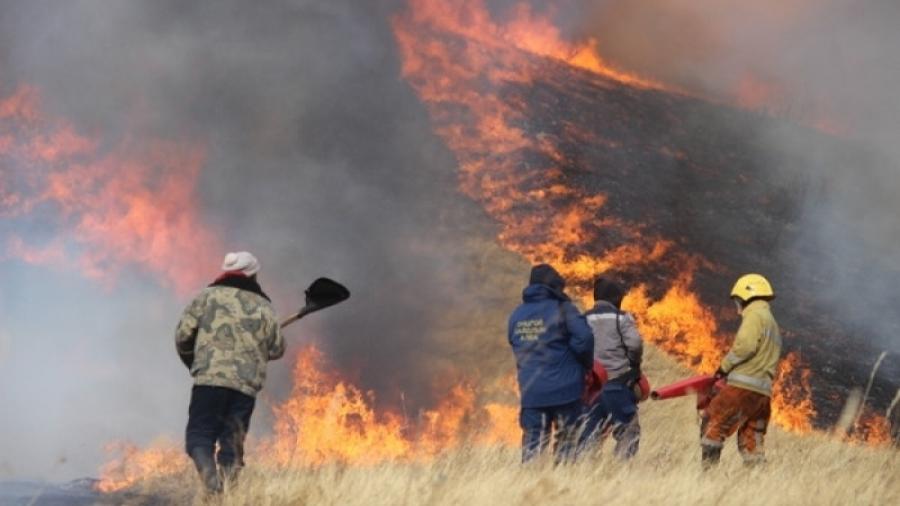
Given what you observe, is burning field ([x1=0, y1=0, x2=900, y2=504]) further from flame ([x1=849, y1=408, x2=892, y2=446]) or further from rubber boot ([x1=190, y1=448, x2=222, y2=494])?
rubber boot ([x1=190, y1=448, x2=222, y2=494])

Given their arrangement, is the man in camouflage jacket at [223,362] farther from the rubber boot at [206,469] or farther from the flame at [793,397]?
the flame at [793,397]

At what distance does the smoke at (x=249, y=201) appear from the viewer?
1588 cm

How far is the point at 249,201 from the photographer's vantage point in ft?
63.6

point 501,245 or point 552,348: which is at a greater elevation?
point 501,245

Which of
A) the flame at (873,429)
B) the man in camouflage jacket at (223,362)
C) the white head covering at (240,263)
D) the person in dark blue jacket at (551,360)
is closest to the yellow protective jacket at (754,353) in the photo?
the person in dark blue jacket at (551,360)

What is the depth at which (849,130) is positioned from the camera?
34.5m

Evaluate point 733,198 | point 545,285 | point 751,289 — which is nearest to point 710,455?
point 751,289

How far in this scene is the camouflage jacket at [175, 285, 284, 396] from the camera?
6727 millimetres

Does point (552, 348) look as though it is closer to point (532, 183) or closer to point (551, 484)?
point (551, 484)

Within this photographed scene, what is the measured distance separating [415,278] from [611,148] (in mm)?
9130

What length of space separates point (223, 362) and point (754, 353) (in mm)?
4077

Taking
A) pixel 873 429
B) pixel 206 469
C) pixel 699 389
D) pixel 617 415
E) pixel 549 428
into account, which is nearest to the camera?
pixel 206 469

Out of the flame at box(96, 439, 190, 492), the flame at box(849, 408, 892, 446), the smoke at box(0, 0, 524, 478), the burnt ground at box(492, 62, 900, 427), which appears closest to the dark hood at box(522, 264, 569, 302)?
the flame at box(96, 439, 190, 492)

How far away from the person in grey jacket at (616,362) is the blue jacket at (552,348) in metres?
1.02
